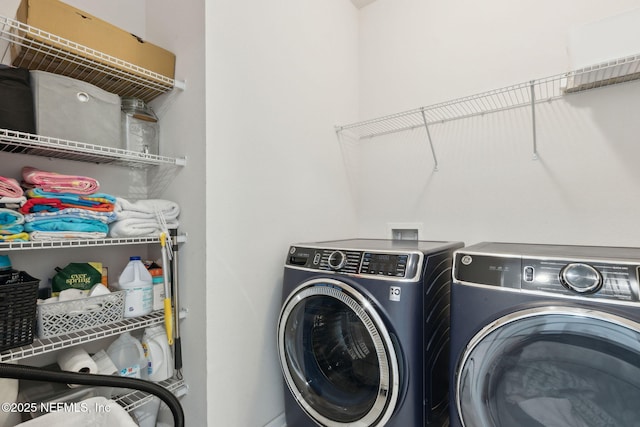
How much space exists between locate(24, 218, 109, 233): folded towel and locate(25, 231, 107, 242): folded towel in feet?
0.04

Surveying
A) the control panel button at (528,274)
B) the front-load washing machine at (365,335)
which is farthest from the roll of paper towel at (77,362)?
the control panel button at (528,274)

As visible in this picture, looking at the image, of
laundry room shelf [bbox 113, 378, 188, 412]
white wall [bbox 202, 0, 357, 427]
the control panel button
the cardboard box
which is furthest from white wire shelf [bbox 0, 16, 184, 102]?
the control panel button

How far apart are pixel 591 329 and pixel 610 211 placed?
0.94m

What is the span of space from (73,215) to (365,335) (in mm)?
1228

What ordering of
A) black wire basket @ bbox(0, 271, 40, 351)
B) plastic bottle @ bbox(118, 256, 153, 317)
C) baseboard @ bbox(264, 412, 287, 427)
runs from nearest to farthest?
black wire basket @ bbox(0, 271, 40, 351), plastic bottle @ bbox(118, 256, 153, 317), baseboard @ bbox(264, 412, 287, 427)

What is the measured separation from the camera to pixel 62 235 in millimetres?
1130

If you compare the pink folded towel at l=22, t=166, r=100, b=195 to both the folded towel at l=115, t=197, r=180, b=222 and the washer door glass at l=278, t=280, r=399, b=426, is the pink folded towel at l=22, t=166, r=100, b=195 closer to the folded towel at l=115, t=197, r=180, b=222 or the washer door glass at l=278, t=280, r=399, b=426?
the folded towel at l=115, t=197, r=180, b=222

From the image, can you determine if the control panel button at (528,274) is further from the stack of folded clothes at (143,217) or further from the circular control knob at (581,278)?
the stack of folded clothes at (143,217)

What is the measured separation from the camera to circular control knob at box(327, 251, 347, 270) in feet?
4.48

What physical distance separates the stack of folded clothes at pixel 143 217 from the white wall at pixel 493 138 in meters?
1.38

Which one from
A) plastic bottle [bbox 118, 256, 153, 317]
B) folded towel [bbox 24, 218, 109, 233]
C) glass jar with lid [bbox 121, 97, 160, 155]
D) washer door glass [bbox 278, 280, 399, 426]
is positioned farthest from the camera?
glass jar with lid [bbox 121, 97, 160, 155]

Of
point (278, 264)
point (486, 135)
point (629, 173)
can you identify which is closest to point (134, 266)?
point (278, 264)

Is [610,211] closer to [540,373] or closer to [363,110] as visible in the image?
[540,373]

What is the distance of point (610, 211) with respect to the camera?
4.94ft
